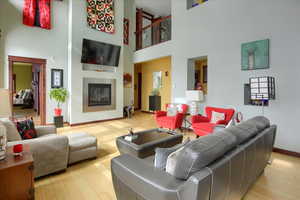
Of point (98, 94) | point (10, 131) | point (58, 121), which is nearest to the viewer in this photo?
point (10, 131)

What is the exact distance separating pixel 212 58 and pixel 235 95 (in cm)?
116

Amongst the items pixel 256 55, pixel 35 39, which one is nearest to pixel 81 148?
pixel 256 55

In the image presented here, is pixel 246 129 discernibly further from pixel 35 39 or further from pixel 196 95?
pixel 35 39

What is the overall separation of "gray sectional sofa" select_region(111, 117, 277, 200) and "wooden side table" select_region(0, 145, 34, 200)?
0.80 meters

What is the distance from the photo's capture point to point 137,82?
9305 mm

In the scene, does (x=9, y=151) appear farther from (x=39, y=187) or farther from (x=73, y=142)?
(x=73, y=142)

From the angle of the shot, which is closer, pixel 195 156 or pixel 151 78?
pixel 195 156

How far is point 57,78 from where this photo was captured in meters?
5.33

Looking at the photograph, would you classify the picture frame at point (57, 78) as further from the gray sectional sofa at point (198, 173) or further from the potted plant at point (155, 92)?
the gray sectional sofa at point (198, 173)

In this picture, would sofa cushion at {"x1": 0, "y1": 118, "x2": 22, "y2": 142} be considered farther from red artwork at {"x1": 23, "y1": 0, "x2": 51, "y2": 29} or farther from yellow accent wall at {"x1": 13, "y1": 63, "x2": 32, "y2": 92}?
yellow accent wall at {"x1": 13, "y1": 63, "x2": 32, "y2": 92}

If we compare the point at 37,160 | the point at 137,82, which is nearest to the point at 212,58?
the point at 37,160

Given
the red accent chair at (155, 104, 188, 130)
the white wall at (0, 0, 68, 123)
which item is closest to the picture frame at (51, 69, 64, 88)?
the white wall at (0, 0, 68, 123)

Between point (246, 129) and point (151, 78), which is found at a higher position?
point (151, 78)

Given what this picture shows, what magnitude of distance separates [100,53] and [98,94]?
1.51 metres
